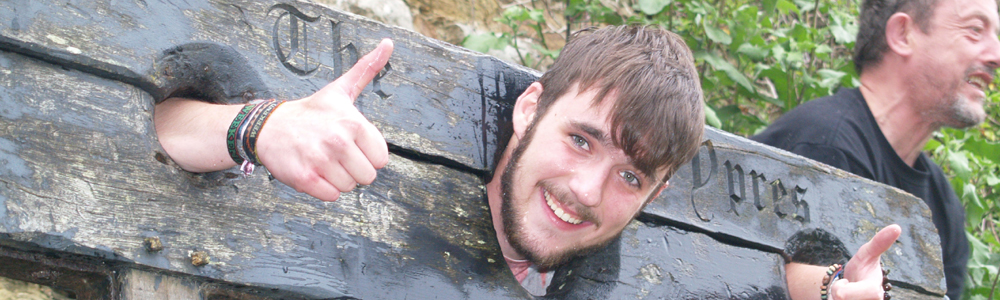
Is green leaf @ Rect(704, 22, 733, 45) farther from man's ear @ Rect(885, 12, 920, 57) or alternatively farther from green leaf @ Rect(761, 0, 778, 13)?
man's ear @ Rect(885, 12, 920, 57)

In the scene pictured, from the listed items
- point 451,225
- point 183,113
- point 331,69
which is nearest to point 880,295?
point 451,225

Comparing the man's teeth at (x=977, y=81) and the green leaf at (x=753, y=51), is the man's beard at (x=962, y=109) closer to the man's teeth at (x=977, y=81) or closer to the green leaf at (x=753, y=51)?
the man's teeth at (x=977, y=81)

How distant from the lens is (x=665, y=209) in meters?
1.99

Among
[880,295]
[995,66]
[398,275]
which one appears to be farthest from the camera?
[995,66]

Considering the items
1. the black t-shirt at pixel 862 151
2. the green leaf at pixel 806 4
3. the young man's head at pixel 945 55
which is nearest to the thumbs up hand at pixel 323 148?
the black t-shirt at pixel 862 151

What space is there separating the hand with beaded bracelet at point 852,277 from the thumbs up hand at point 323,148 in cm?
123

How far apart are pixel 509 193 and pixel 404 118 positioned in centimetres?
28

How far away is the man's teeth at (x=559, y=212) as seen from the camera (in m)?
1.64

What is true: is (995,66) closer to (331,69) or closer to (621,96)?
(621,96)

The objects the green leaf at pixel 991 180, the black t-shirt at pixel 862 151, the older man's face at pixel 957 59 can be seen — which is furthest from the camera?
the green leaf at pixel 991 180

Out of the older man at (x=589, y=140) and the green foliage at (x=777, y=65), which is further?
the green foliage at (x=777, y=65)

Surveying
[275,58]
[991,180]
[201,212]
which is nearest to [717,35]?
[991,180]

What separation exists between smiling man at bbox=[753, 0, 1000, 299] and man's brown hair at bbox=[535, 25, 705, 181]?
1.21m

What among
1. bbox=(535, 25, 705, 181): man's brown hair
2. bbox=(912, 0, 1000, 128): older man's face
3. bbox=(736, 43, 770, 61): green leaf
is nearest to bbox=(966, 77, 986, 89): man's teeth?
bbox=(912, 0, 1000, 128): older man's face
